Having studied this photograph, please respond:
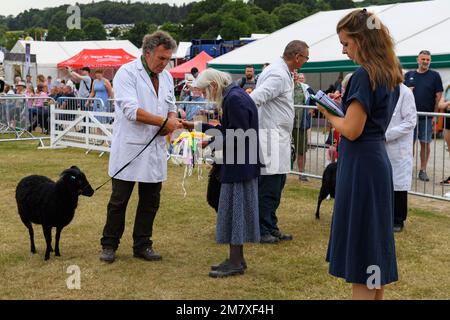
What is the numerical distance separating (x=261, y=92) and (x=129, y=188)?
1657mm

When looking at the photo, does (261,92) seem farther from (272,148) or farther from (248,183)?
(248,183)

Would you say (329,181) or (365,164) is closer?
(365,164)

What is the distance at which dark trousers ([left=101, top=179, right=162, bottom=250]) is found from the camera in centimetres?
569

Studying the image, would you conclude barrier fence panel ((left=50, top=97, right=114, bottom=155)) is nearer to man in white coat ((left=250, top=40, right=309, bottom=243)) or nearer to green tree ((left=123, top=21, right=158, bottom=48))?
man in white coat ((left=250, top=40, right=309, bottom=243))

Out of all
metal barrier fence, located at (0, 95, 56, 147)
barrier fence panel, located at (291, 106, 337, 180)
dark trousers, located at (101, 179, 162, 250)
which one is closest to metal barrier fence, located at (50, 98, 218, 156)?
metal barrier fence, located at (0, 95, 56, 147)

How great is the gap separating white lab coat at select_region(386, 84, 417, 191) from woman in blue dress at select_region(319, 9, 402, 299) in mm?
3368

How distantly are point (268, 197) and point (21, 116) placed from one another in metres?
12.3

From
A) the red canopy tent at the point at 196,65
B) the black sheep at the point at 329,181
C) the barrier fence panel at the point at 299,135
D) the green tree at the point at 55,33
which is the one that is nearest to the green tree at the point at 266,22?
the green tree at the point at 55,33

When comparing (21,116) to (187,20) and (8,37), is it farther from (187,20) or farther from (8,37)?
(8,37)

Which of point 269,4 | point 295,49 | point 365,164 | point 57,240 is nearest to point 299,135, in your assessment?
point 295,49

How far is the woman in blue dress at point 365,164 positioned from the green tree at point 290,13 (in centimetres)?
7438

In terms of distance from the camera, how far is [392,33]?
17.1 meters

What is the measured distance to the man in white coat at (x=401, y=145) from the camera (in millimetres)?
6875

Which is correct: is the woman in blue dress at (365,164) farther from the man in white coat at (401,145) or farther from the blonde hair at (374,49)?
the man in white coat at (401,145)
